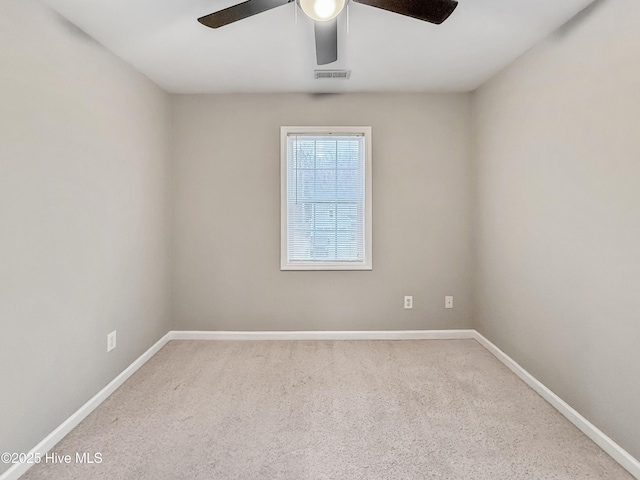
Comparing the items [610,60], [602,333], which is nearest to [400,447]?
[602,333]

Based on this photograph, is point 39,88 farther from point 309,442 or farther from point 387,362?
point 387,362

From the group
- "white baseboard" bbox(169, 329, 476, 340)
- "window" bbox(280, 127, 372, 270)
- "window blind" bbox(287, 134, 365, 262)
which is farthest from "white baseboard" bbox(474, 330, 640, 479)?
"window blind" bbox(287, 134, 365, 262)

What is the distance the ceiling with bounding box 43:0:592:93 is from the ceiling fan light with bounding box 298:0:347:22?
547mm

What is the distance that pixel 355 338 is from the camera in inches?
135

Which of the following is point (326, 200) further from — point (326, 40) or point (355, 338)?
point (326, 40)

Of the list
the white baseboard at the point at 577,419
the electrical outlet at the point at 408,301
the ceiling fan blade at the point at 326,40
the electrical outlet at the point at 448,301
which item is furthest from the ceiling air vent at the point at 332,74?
the white baseboard at the point at 577,419

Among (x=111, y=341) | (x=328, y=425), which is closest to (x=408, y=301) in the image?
(x=328, y=425)

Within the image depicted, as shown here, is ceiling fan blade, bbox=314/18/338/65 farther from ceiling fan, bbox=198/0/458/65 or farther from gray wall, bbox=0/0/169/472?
gray wall, bbox=0/0/169/472

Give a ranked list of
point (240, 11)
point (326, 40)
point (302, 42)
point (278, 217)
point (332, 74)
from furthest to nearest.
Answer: point (278, 217) → point (332, 74) → point (302, 42) → point (326, 40) → point (240, 11)

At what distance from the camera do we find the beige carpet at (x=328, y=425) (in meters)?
1.70

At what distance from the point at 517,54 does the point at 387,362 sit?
2.65m

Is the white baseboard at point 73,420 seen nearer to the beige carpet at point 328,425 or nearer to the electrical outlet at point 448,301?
the beige carpet at point 328,425

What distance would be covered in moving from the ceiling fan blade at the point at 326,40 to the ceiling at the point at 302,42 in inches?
10.0

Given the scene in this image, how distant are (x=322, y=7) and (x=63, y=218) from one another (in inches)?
72.4
